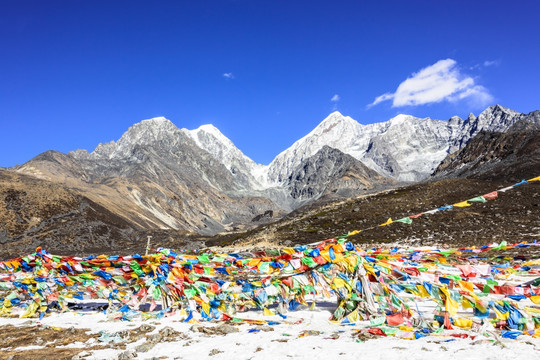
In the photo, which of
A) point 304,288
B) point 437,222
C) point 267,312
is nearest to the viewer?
point 267,312

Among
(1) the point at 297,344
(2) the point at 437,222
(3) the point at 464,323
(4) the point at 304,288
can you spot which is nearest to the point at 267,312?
(4) the point at 304,288

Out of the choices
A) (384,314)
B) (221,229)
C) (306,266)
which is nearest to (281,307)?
(306,266)

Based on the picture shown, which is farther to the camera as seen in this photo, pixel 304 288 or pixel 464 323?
pixel 304 288

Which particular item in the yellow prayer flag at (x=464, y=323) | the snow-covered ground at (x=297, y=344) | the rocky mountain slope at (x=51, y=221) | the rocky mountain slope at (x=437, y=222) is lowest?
the yellow prayer flag at (x=464, y=323)

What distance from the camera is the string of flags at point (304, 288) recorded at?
9.35m

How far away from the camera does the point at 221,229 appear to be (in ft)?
543

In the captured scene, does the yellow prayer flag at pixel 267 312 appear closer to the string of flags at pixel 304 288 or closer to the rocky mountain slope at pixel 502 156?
the string of flags at pixel 304 288

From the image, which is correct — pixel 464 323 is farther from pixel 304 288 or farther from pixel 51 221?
pixel 51 221

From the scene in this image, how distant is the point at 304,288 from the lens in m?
11.8

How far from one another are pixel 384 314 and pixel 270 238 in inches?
1730

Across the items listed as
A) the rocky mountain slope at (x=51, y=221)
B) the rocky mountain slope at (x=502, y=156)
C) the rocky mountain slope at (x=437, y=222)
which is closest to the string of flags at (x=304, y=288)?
the rocky mountain slope at (x=437, y=222)

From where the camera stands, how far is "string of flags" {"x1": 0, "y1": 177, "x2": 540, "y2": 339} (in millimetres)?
9352

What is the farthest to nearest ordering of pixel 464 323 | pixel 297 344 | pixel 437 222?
1. pixel 437 222
2. pixel 464 323
3. pixel 297 344

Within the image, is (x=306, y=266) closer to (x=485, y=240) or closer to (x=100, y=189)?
(x=485, y=240)
